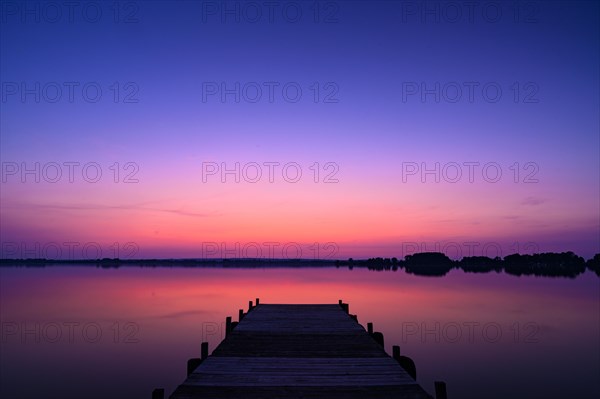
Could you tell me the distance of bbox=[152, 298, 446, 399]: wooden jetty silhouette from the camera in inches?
397

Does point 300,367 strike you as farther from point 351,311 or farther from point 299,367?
point 351,311

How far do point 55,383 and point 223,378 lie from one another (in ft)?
39.5

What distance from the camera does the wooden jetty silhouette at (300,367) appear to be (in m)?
10.1

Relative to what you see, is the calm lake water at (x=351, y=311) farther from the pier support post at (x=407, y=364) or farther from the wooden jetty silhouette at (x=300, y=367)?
the pier support post at (x=407, y=364)

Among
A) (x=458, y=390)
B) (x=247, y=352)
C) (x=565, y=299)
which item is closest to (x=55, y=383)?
(x=247, y=352)

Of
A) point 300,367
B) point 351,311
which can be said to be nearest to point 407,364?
point 300,367

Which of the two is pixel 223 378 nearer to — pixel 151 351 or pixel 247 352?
pixel 247 352

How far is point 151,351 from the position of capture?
25.5 metres

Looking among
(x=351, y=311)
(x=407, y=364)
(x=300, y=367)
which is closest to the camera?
(x=300, y=367)

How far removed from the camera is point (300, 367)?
40.2 feet

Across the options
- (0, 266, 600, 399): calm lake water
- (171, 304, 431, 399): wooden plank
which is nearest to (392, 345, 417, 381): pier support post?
(171, 304, 431, 399): wooden plank

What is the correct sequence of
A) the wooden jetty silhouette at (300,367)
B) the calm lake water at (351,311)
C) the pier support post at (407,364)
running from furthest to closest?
the calm lake water at (351,311), the pier support post at (407,364), the wooden jetty silhouette at (300,367)

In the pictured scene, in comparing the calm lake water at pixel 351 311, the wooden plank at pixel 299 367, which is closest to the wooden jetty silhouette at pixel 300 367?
the wooden plank at pixel 299 367

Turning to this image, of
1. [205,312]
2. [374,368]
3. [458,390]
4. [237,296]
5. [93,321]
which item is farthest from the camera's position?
[237,296]
